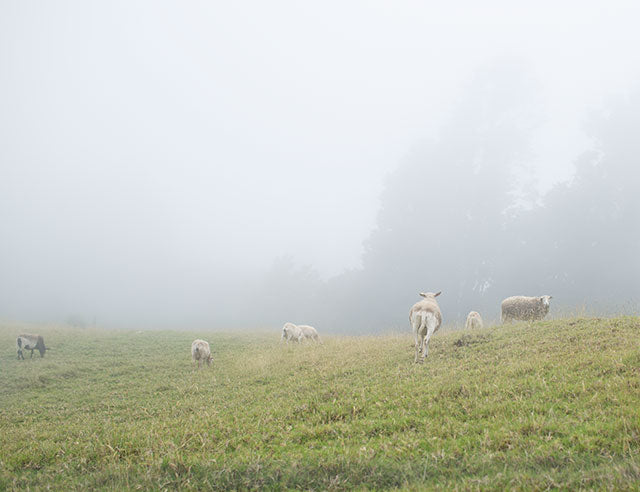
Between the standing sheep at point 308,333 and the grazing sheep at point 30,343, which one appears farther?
the standing sheep at point 308,333

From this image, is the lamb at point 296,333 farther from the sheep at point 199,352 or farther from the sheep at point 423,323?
the sheep at point 423,323

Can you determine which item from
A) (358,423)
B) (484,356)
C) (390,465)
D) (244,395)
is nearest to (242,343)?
(244,395)

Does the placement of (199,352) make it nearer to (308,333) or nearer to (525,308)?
(308,333)

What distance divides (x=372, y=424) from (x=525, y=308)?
59.6 feet

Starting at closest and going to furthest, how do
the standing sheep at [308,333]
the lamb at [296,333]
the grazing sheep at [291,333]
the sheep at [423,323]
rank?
the sheep at [423,323], the grazing sheep at [291,333], the lamb at [296,333], the standing sheep at [308,333]

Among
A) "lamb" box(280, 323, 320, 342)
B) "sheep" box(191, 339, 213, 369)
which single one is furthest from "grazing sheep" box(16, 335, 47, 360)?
"lamb" box(280, 323, 320, 342)

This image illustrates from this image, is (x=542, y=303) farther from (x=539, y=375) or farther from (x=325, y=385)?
(x=325, y=385)

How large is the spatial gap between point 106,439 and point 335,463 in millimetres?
5046

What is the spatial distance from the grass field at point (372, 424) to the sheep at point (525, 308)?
7.21 m

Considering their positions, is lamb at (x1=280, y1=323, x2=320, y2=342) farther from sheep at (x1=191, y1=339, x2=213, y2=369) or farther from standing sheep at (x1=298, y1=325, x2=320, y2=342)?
sheep at (x1=191, y1=339, x2=213, y2=369)

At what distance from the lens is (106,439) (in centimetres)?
716

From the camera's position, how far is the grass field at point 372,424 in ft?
15.8

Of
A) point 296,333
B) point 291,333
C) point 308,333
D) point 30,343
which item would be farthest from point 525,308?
point 30,343

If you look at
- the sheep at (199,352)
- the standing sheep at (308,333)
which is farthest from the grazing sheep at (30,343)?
the standing sheep at (308,333)
